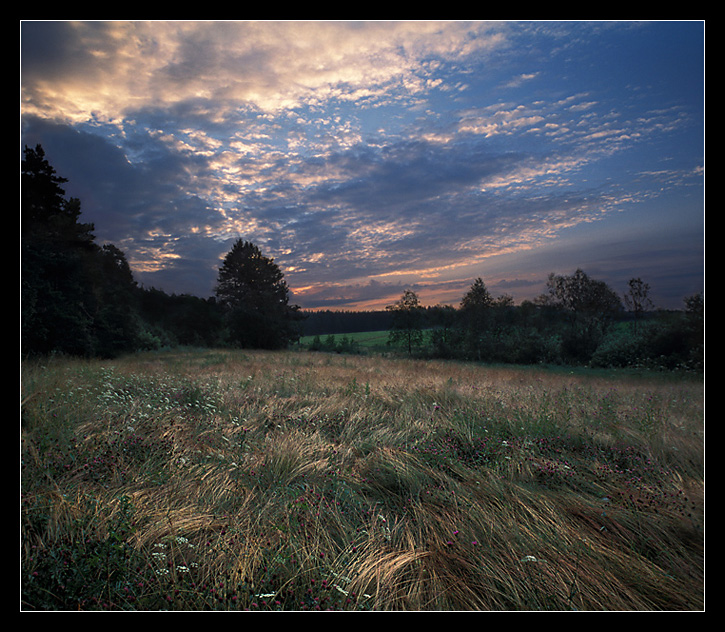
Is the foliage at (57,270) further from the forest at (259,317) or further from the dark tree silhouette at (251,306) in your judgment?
the dark tree silhouette at (251,306)

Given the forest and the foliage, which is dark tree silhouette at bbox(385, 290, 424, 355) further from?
the foliage

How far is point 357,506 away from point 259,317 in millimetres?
22046

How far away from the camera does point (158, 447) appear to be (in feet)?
11.1

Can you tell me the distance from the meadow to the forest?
129 cm

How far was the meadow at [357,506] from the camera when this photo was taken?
1.73m

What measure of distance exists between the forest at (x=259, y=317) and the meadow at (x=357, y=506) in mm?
1292

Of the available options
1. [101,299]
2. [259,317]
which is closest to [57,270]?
[101,299]

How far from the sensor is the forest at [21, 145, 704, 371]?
4.93m

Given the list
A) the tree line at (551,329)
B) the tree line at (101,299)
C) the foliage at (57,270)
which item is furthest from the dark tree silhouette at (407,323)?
the foliage at (57,270)

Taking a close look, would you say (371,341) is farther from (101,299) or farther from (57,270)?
(57,270)

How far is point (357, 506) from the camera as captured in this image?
2684 millimetres
